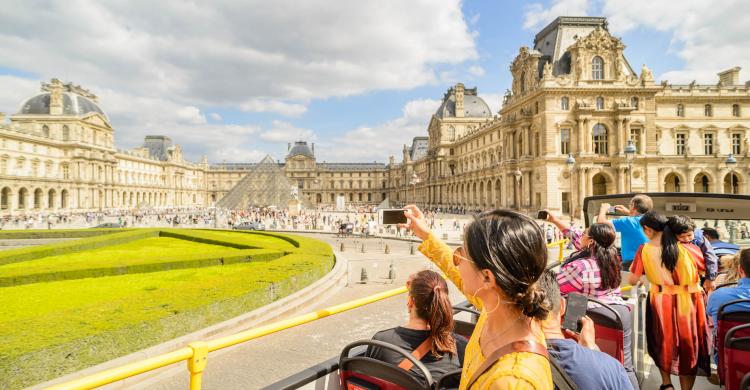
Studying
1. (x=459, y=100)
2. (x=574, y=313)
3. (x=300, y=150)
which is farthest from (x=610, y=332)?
(x=300, y=150)

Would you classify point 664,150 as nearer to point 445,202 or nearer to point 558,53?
point 558,53

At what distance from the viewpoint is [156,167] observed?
3745 inches

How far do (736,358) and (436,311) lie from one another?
9.10 ft

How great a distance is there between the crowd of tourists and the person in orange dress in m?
0.01

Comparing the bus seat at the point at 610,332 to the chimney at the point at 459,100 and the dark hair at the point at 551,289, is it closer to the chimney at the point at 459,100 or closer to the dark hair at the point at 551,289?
the dark hair at the point at 551,289

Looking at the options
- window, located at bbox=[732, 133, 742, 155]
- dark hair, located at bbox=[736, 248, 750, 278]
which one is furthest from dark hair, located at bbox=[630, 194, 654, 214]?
window, located at bbox=[732, 133, 742, 155]

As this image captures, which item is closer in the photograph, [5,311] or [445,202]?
[5,311]

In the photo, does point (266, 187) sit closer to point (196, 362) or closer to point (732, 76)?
point (196, 362)

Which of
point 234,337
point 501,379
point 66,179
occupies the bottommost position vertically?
point 234,337

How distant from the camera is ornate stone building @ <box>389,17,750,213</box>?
35.5 m

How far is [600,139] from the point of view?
3622 cm

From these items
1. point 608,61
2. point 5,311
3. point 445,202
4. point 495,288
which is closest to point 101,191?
point 445,202

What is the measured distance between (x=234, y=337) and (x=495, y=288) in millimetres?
1976

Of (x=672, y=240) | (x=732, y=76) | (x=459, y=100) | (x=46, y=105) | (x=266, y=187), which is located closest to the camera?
(x=672, y=240)
